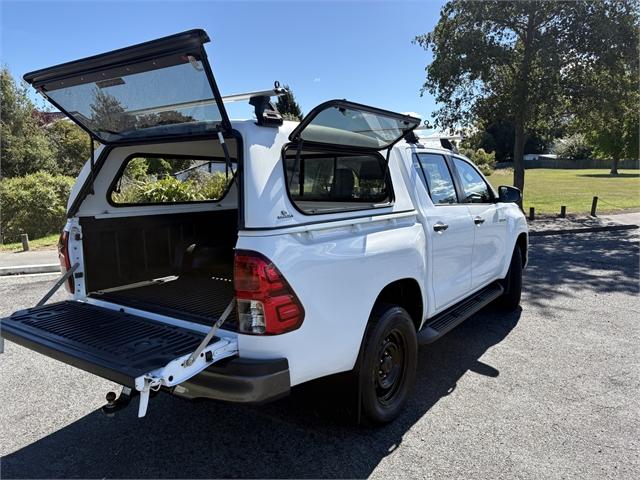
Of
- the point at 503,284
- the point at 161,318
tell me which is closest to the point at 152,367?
the point at 161,318

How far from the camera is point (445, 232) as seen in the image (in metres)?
3.89

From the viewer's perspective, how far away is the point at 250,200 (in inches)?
97.2

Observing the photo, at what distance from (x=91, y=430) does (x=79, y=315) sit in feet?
2.61

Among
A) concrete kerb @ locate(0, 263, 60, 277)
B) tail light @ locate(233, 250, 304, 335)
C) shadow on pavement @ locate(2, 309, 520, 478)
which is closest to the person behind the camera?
tail light @ locate(233, 250, 304, 335)

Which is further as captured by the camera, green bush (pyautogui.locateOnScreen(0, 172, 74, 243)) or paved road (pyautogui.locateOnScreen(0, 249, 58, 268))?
green bush (pyautogui.locateOnScreen(0, 172, 74, 243))

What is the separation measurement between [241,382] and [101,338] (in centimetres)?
105

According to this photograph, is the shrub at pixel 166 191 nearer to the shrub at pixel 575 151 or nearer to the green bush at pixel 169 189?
the green bush at pixel 169 189

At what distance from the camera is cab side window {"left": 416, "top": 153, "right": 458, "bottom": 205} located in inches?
156

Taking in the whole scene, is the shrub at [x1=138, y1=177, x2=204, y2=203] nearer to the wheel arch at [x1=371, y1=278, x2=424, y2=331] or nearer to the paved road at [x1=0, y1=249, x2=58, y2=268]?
the paved road at [x1=0, y1=249, x2=58, y2=268]

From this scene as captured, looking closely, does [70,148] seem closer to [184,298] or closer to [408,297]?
[184,298]

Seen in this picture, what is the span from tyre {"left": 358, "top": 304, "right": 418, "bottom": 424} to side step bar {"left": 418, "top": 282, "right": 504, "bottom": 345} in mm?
234

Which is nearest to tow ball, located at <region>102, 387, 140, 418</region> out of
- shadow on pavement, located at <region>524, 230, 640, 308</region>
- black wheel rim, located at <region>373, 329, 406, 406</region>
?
black wheel rim, located at <region>373, 329, 406, 406</region>

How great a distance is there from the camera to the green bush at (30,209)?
11.2m

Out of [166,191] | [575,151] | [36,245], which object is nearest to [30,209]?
[36,245]
